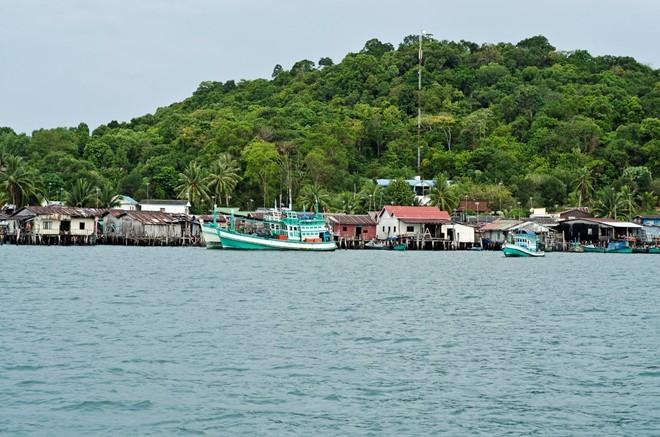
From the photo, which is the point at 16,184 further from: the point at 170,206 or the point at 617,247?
the point at 617,247

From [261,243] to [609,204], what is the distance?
143ft

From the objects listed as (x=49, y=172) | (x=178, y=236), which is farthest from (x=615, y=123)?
(x=49, y=172)

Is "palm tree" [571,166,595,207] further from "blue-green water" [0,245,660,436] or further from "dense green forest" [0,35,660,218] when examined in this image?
"blue-green water" [0,245,660,436]

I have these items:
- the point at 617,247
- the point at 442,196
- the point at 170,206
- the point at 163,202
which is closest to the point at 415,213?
the point at 442,196

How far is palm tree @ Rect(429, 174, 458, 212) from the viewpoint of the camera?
10131cm

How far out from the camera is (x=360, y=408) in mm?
17609

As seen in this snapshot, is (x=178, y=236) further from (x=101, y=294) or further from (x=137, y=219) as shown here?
(x=101, y=294)

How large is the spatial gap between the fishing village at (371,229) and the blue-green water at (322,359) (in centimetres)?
4480

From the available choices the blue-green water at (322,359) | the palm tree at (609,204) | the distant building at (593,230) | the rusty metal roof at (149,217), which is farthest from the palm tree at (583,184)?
the blue-green water at (322,359)

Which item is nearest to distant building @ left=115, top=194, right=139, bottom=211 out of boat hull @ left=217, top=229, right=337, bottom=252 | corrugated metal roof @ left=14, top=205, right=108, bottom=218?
corrugated metal roof @ left=14, top=205, right=108, bottom=218

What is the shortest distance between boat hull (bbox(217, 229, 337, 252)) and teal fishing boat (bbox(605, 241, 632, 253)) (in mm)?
31146

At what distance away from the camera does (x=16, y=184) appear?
93.8 m

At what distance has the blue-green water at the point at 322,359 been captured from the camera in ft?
55.3

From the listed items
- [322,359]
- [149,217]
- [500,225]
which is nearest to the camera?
[322,359]
